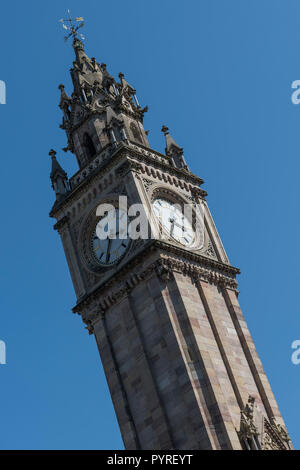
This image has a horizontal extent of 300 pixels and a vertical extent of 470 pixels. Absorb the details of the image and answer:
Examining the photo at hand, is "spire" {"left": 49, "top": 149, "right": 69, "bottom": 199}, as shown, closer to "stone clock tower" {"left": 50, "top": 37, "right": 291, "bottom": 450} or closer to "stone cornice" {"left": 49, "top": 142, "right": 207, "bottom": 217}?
"stone clock tower" {"left": 50, "top": 37, "right": 291, "bottom": 450}

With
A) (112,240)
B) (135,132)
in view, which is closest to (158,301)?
(112,240)

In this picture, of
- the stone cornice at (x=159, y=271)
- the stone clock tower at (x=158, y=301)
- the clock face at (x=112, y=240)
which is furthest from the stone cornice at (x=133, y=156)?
the stone cornice at (x=159, y=271)

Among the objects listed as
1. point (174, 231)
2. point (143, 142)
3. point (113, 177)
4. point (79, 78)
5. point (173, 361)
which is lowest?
point (173, 361)

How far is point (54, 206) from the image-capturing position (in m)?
54.2

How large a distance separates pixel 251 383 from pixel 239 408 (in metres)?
2.77

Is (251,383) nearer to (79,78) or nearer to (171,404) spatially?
(171,404)

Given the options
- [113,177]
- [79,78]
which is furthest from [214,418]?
[79,78]

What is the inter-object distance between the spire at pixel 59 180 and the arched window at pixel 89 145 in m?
1.96

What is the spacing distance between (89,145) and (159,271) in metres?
13.0

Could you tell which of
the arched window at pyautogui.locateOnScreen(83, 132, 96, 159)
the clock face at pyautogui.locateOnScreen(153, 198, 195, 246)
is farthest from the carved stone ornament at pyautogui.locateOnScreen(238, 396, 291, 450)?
the arched window at pyautogui.locateOnScreen(83, 132, 96, 159)

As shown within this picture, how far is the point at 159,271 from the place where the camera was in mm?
46719

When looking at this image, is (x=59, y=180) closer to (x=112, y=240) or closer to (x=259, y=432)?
(x=112, y=240)

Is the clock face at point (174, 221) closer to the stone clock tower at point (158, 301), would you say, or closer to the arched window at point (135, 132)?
the stone clock tower at point (158, 301)

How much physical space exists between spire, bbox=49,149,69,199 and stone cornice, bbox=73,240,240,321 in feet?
26.3
